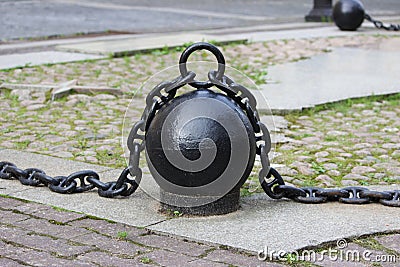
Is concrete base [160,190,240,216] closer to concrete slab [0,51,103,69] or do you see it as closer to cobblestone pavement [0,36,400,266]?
cobblestone pavement [0,36,400,266]

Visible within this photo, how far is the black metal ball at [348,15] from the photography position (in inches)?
557

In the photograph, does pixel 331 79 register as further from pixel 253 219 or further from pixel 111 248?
pixel 111 248

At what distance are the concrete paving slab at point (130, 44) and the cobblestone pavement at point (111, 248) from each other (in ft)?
22.4

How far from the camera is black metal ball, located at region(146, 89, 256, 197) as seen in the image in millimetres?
3986

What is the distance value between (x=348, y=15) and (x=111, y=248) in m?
11.2

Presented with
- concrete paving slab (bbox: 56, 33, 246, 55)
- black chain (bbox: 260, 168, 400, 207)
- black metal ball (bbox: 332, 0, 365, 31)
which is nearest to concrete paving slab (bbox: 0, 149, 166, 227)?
black chain (bbox: 260, 168, 400, 207)

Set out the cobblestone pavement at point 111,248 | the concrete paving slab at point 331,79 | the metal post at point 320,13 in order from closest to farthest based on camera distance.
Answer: the cobblestone pavement at point 111,248 → the concrete paving slab at point 331,79 → the metal post at point 320,13

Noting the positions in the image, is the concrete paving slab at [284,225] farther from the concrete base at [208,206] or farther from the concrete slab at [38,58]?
the concrete slab at [38,58]

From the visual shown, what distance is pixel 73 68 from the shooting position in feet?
31.3

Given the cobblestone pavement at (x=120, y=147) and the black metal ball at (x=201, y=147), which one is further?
the black metal ball at (x=201, y=147)

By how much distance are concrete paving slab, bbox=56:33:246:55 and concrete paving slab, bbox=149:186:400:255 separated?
6.75m

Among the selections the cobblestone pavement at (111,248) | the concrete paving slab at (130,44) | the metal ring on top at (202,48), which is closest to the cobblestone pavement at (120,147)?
the cobblestone pavement at (111,248)

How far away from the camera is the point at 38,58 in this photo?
33.8 feet

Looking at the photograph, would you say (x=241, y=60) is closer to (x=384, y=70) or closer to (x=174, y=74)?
(x=384, y=70)
